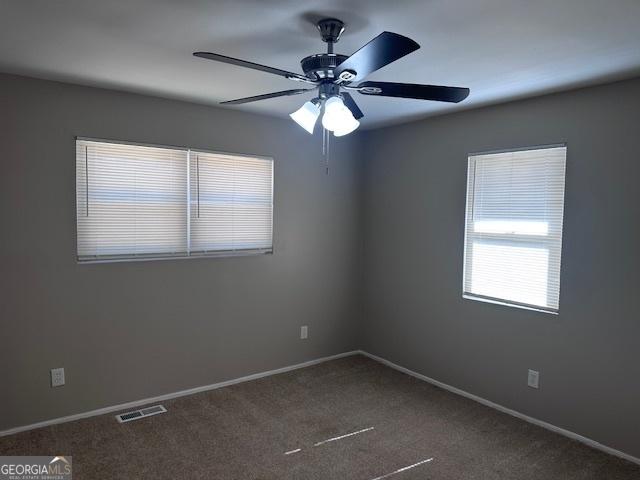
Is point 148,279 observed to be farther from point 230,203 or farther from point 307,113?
point 307,113

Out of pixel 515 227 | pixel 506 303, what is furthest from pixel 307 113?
pixel 506 303

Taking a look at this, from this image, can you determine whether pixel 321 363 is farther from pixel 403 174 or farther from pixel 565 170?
pixel 565 170

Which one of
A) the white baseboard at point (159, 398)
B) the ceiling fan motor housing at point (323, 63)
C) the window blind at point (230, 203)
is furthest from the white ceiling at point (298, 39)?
the white baseboard at point (159, 398)

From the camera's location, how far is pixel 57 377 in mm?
3096

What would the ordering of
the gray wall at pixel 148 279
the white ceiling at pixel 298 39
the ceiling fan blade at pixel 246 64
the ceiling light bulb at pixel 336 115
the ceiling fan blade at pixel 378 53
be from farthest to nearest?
the gray wall at pixel 148 279, the ceiling light bulb at pixel 336 115, the white ceiling at pixel 298 39, the ceiling fan blade at pixel 246 64, the ceiling fan blade at pixel 378 53

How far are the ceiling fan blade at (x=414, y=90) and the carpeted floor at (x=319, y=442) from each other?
2056mm

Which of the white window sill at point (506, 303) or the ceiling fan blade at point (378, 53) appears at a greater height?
the ceiling fan blade at point (378, 53)

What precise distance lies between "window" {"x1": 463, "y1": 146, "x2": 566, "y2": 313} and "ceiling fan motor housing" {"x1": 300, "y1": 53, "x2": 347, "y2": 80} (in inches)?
75.6

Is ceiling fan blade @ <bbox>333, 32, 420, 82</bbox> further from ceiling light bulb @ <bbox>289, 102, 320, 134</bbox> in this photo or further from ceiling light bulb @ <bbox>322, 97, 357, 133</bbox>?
ceiling light bulb @ <bbox>289, 102, 320, 134</bbox>

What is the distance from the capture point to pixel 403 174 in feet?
13.6

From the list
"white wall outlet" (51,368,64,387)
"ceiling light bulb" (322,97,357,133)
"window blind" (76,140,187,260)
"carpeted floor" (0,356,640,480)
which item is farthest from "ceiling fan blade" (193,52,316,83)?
"white wall outlet" (51,368,64,387)

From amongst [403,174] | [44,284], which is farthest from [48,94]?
[403,174]

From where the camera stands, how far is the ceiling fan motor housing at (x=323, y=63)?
191 cm

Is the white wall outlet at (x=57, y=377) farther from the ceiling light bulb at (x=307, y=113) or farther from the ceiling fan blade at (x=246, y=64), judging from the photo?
the ceiling fan blade at (x=246, y=64)
